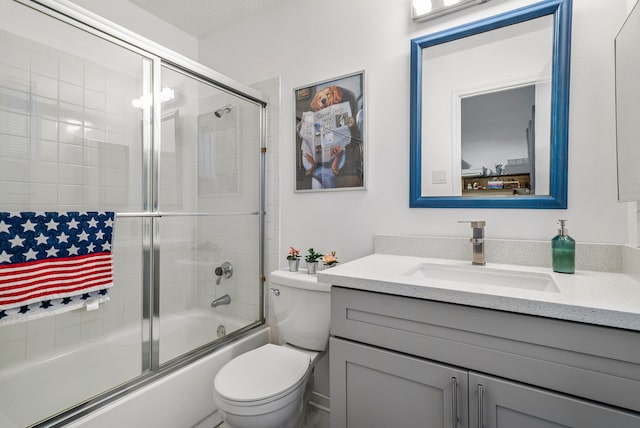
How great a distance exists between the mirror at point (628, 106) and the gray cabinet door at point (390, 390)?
82 cm

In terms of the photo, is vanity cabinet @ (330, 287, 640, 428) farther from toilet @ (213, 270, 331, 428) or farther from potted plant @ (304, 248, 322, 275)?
potted plant @ (304, 248, 322, 275)

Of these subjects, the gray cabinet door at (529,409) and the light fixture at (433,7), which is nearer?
the gray cabinet door at (529,409)

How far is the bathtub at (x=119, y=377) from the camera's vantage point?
122 centimetres

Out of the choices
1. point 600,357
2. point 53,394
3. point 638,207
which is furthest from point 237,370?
point 638,207

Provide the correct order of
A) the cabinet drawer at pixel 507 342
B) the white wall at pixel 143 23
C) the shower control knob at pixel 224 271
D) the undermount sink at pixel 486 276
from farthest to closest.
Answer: the shower control knob at pixel 224 271 < the white wall at pixel 143 23 < the undermount sink at pixel 486 276 < the cabinet drawer at pixel 507 342

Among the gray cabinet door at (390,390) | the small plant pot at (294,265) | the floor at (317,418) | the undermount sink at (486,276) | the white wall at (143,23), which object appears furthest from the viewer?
the white wall at (143,23)

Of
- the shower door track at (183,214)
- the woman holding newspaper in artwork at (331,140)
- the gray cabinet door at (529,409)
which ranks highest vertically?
the woman holding newspaper in artwork at (331,140)

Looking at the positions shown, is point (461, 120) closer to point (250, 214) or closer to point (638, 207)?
point (638, 207)

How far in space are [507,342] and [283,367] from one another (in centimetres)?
92

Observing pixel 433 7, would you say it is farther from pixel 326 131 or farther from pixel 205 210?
pixel 205 210

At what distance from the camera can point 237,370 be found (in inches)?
51.9

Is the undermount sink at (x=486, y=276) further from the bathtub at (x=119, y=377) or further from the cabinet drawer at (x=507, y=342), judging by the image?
the bathtub at (x=119, y=377)

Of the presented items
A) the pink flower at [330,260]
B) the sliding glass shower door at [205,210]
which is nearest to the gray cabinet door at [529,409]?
the pink flower at [330,260]

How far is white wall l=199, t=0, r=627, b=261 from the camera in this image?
1.16 meters
